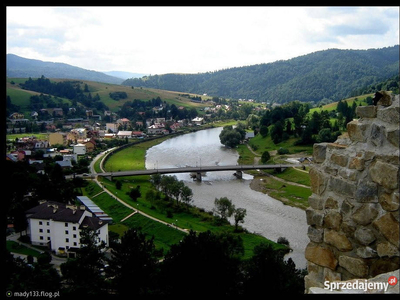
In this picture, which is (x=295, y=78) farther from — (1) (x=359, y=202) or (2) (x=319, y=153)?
(1) (x=359, y=202)

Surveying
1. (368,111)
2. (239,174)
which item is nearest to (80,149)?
(239,174)

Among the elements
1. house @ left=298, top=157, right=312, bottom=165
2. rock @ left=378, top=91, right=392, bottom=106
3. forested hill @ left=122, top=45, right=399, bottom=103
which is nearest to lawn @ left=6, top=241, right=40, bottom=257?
rock @ left=378, top=91, right=392, bottom=106

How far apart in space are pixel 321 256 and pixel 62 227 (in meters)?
17.7

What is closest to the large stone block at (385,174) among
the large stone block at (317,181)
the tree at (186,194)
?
the large stone block at (317,181)

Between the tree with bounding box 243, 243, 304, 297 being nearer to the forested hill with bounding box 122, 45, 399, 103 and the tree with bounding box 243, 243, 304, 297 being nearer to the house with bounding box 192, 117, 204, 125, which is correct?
the house with bounding box 192, 117, 204, 125

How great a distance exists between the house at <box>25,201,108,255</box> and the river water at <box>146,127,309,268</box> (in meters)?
8.52

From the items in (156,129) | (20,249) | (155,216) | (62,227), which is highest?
(156,129)

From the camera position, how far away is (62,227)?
62.3 feet

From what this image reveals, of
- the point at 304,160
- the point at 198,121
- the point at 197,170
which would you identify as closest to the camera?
the point at 197,170

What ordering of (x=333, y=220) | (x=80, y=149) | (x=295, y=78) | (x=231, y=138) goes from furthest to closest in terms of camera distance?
(x=295, y=78) → (x=231, y=138) → (x=80, y=149) → (x=333, y=220)

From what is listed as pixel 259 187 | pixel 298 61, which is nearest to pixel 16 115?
pixel 259 187

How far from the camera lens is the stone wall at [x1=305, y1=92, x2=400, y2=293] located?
2.79m

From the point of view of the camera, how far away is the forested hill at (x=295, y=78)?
138500 mm
